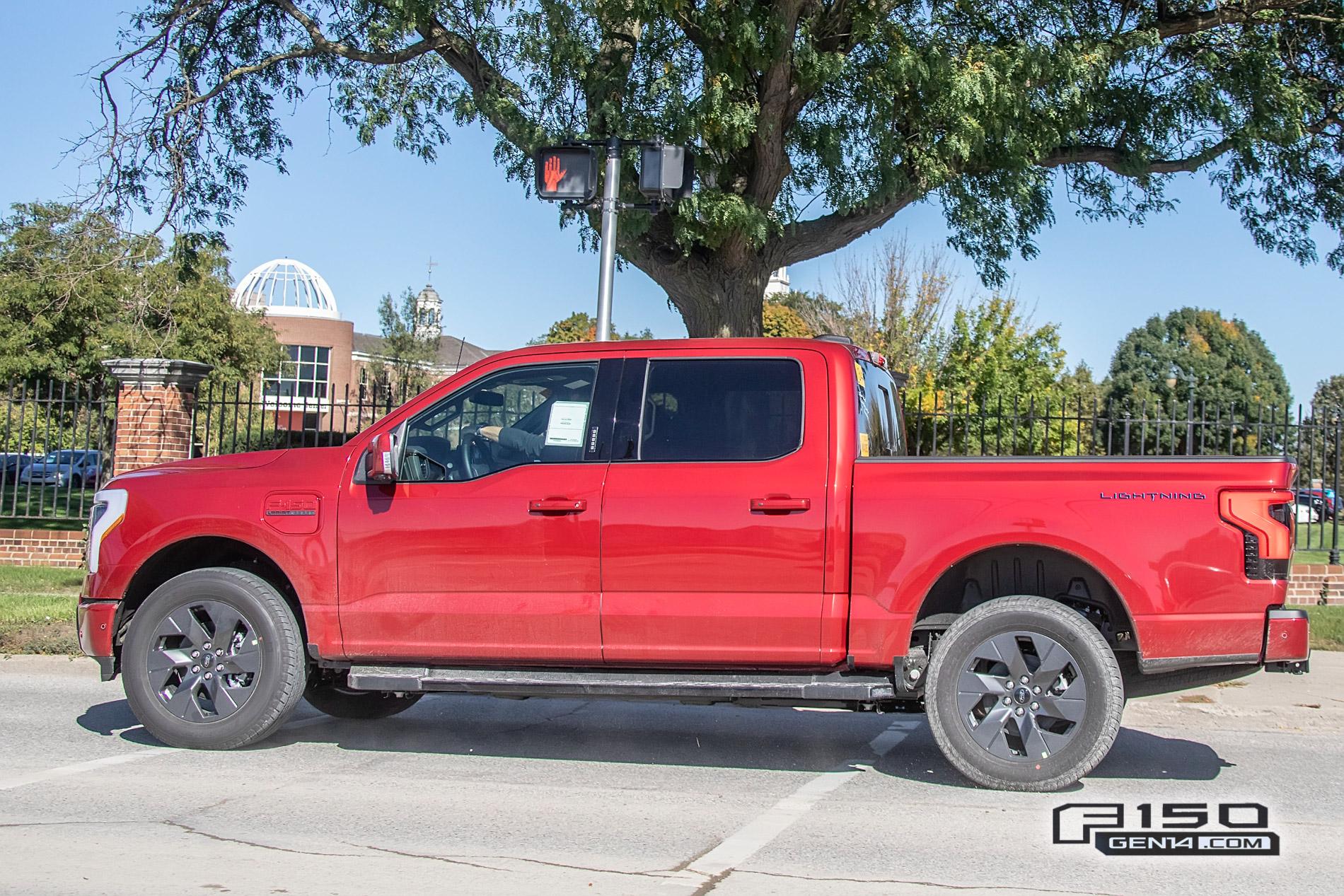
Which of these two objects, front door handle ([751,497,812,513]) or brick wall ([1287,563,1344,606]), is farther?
brick wall ([1287,563,1344,606])

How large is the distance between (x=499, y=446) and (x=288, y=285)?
231ft

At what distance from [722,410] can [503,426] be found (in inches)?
44.9

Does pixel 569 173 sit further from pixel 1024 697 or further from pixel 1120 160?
pixel 1120 160

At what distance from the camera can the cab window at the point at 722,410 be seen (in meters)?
5.98

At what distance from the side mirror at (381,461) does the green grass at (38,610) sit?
4336mm

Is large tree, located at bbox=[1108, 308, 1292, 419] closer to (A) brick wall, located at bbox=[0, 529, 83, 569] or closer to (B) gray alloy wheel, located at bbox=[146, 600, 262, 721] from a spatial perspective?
(A) brick wall, located at bbox=[0, 529, 83, 569]

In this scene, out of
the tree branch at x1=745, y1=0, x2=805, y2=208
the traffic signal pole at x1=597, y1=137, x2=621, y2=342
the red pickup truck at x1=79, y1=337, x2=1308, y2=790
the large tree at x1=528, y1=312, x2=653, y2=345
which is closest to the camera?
the red pickup truck at x1=79, y1=337, x2=1308, y2=790

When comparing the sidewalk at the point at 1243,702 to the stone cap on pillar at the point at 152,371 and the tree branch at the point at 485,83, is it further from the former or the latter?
the tree branch at the point at 485,83

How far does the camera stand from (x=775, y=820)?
522 centimetres

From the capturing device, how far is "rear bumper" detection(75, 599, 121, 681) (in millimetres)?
6445

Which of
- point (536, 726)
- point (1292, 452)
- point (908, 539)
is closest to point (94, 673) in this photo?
point (536, 726)

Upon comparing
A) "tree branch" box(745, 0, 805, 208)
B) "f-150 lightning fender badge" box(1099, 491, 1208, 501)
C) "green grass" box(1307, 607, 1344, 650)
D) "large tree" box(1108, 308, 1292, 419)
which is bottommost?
"green grass" box(1307, 607, 1344, 650)

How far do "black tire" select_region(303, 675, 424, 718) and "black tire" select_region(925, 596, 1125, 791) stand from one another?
314cm

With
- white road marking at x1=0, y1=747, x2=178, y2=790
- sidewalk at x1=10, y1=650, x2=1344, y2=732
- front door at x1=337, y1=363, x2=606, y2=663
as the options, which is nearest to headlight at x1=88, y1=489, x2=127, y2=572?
white road marking at x1=0, y1=747, x2=178, y2=790
